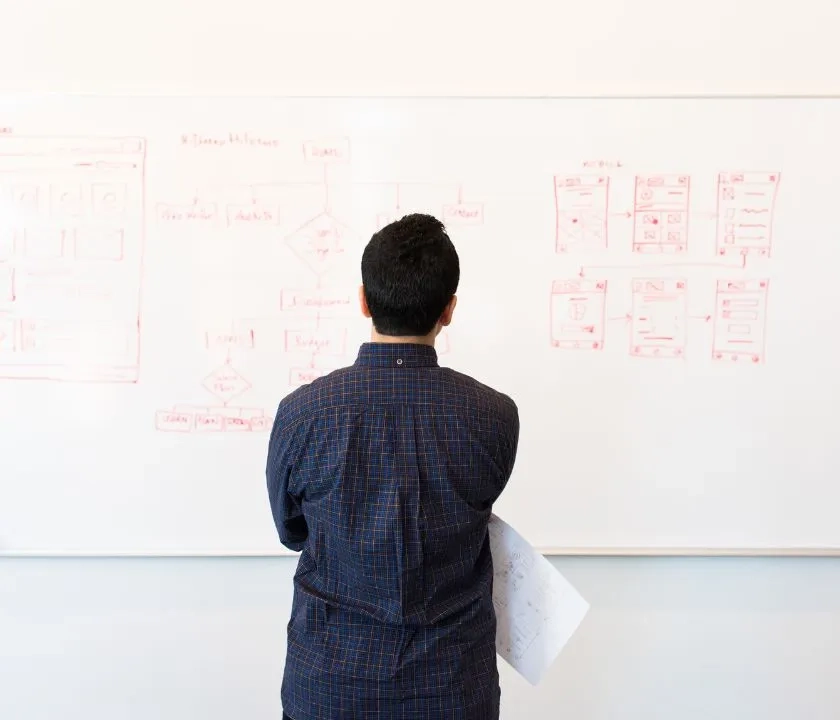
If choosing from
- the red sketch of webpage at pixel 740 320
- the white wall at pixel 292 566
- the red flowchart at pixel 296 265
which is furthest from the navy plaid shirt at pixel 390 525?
the red sketch of webpage at pixel 740 320

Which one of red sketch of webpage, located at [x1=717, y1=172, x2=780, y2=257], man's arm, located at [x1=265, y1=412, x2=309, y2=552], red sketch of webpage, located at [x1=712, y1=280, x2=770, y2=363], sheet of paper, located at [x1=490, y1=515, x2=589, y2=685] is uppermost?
red sketch of webpage, located at [x1=717, y1=172, x2=780, y2=257]

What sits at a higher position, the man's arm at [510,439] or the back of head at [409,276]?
the back of head at [409,276]

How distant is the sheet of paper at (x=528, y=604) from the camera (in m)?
1.26

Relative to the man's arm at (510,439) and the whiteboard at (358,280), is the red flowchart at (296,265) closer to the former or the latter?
the whiteboard at (358,280)

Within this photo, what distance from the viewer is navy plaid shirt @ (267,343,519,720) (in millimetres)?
1026

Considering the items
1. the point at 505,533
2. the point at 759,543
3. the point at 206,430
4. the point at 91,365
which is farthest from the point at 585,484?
the point at 91,365

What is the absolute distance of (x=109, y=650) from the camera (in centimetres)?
185

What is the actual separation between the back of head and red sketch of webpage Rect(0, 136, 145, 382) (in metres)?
0.96

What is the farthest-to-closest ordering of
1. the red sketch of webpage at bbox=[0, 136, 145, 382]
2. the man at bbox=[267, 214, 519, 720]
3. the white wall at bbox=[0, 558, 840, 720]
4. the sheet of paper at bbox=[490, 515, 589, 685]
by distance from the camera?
the white wall at bbox=[0, 558, 840, 720] → the red sketch of webpage at bbox=[0, 136, 145, 382] → the sheet of paper at bbox=[490, 515, 589, 685] → the man at bbox=[267, 214, 519, 720]

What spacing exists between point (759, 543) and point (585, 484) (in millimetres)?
484

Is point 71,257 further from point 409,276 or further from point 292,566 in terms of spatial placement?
point 409,276

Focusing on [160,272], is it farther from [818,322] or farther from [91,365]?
[818,322]

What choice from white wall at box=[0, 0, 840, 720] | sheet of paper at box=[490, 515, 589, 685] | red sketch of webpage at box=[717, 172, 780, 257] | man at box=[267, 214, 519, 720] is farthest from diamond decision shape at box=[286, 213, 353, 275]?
red sketch of webpage at box=[717, 172, 780, 257]

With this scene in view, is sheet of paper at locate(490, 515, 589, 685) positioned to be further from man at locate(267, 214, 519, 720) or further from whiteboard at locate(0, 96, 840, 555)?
whiteboard at locate(0, 96, 840, 555)
